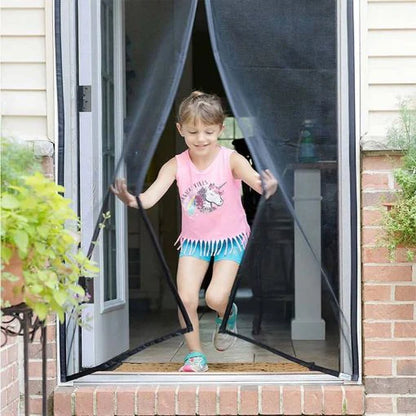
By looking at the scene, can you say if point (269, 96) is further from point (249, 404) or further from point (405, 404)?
point (405, 404)

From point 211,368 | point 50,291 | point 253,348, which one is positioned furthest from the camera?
point 253,348

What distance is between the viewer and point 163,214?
668 cm

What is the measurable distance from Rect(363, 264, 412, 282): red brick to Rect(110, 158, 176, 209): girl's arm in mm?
968

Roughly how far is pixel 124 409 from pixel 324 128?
1.39 metres

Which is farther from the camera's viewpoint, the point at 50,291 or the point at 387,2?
the point at 387,2

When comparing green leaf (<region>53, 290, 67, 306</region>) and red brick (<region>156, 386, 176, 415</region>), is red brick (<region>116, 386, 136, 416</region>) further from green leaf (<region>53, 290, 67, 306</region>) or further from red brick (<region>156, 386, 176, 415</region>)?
green leaf (<region>53, 290, 67, 306</region>)

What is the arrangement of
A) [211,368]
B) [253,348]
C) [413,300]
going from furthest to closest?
[253,348], [211,368], [413,300]

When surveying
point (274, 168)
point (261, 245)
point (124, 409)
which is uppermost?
point (274, 168)

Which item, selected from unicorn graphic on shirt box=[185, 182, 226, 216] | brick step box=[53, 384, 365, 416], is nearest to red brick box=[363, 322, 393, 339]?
brick step box=[53, 384, 365, 416]

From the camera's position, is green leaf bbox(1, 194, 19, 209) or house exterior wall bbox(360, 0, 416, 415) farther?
house exterior wall bbox(360, 0, 416, 415)

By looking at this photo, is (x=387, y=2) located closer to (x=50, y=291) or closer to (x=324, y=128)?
(x=324, y=128)

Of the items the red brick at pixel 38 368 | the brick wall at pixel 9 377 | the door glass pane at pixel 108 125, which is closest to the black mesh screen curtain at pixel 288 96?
the door glass pane at pixel 108 125

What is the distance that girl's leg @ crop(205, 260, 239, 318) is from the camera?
381 centimetres

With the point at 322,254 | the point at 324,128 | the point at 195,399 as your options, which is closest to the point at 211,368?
the point at 195,399
